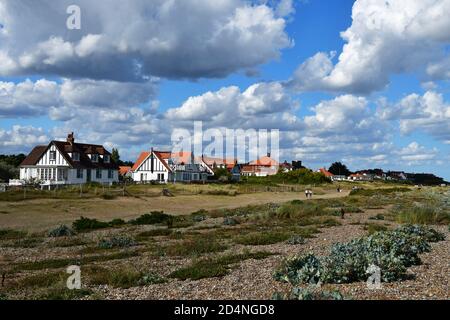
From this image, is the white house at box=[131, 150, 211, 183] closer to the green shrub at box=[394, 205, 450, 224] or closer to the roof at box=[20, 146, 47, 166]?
the roof at box=[20, 146, 47, 166]

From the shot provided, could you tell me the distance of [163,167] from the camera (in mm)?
80812

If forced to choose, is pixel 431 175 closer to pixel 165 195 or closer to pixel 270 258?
pixel 165 195

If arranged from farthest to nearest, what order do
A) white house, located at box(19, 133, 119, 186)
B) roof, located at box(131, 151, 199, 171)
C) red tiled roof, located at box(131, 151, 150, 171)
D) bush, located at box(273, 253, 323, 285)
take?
red tiled roof, located at box(131, 151, 150, 171), roof, located at box(131, 151, 199, 171), white house, located at box(19, 133, 119, 186), bush, located at box(273, 253, 323, 285)

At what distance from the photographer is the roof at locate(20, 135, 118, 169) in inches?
2389

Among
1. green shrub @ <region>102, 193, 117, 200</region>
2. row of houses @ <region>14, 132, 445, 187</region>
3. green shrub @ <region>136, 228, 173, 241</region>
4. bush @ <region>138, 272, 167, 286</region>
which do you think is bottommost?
green shrub @ <region>136, 228, 173, 241</region>

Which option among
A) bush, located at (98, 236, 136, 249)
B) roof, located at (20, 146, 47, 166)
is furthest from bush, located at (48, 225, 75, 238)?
roof, located at (20, 146, 47, 166)

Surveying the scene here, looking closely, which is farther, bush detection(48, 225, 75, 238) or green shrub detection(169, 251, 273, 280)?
bush detection(48, 225, 75, 238)

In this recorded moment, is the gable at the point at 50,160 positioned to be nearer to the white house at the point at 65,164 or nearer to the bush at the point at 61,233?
the white house at the point at 65,164

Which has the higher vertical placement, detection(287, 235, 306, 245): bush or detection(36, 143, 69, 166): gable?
detection(36, 143, 69, 166): gable

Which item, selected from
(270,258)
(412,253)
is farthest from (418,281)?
(270,258)

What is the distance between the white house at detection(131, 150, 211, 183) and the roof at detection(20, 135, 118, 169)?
12.4 metres

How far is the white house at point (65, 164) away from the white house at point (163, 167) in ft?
44.3

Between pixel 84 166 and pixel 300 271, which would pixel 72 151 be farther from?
pixel 300 271
